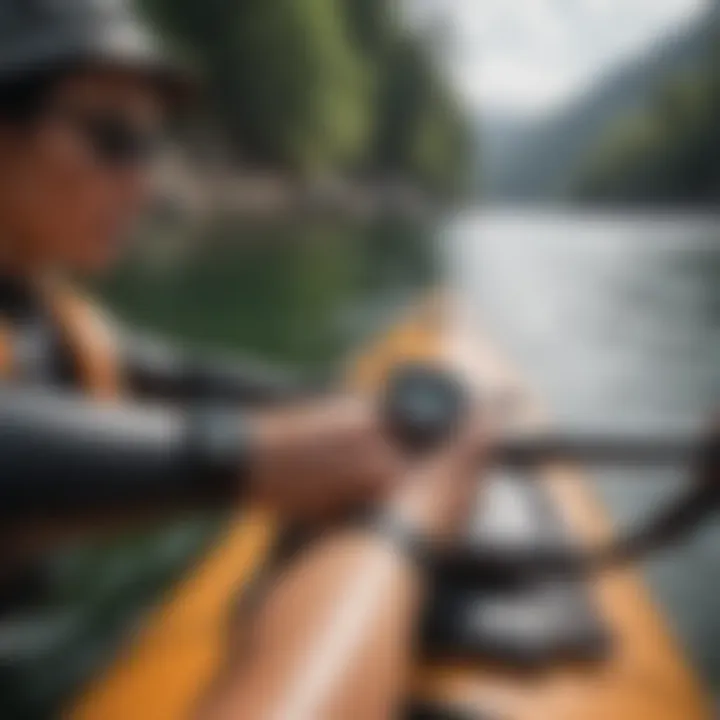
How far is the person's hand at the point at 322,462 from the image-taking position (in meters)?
0.37

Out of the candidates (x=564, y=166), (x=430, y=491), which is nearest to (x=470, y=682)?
(x=430, y=491)

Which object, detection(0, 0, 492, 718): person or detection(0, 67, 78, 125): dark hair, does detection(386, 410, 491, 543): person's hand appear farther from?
detection(0, 67, 78, 125): dark hair

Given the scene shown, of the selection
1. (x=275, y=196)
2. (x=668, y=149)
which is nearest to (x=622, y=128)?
(x=668, y=149)

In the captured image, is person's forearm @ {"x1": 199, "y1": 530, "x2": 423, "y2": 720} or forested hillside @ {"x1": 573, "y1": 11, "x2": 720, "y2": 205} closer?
person's forearm @ {"x1": 199, "y1": 530, "x2": 423, "y2": 720}

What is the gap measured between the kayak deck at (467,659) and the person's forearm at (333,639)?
0.03m

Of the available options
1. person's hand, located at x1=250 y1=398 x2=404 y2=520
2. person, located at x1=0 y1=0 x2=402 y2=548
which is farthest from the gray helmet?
person's hand, located at x1=250 y1=398 x2=404 y2=520

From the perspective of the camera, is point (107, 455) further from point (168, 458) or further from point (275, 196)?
point (275, 196)

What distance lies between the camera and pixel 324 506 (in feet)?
1.25

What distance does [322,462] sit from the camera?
37cm

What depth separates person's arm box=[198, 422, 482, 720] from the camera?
34cm

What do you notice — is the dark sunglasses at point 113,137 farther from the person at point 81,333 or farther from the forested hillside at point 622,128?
the forested hillside at point 622,128

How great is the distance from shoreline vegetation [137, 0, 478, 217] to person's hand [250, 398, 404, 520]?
8 centimetres

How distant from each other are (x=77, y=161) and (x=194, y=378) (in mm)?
98

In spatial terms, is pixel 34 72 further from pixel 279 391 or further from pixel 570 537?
pixel 570 537
